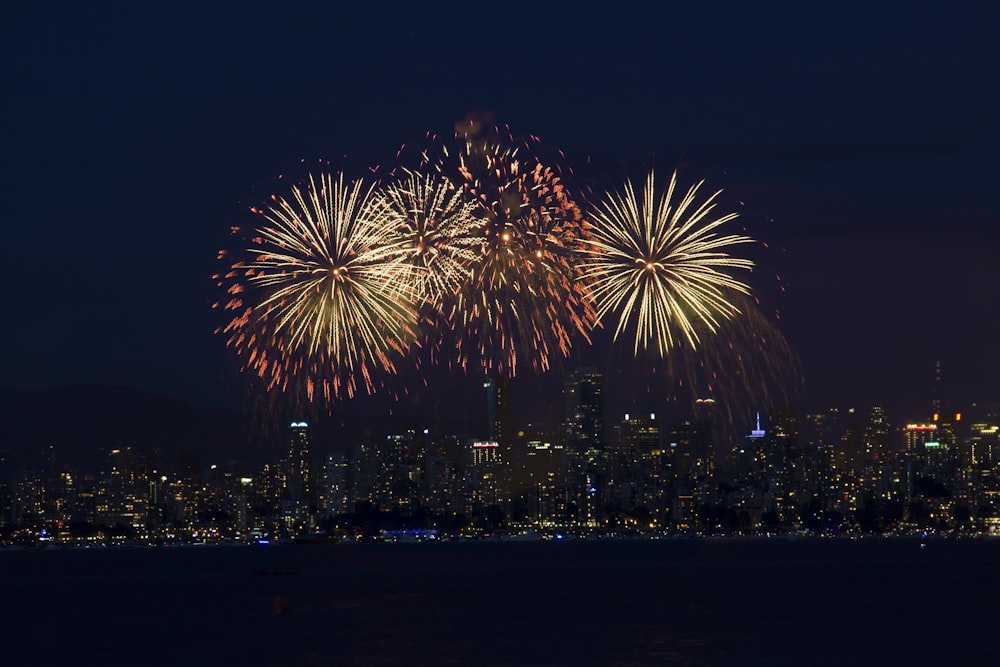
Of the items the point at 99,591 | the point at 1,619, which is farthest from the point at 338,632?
the point at 99,591

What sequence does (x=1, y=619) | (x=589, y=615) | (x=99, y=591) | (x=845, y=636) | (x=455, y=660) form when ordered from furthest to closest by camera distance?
(x=99, y=591), (x=1, y=619), (x=589, y=615), (x=845, y=636), (x=455, y=660)

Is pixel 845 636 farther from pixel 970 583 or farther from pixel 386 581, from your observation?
pixel 386 581

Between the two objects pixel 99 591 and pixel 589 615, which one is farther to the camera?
pixel 99 591

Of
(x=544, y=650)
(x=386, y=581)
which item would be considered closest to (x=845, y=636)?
(x=544, y=650)

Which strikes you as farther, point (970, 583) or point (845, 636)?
point (970, 583)

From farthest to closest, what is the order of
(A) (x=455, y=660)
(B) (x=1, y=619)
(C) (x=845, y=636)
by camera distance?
(B) (x=1, y=619) → (C) (x=845, y=636) → (A) (x=455, y=660)

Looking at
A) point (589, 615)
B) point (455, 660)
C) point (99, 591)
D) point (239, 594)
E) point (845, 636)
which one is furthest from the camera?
point (99, 591)

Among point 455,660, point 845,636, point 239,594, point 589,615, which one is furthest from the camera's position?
point 239,594

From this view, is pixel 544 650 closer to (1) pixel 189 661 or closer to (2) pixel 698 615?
(1) pixel 189 661
